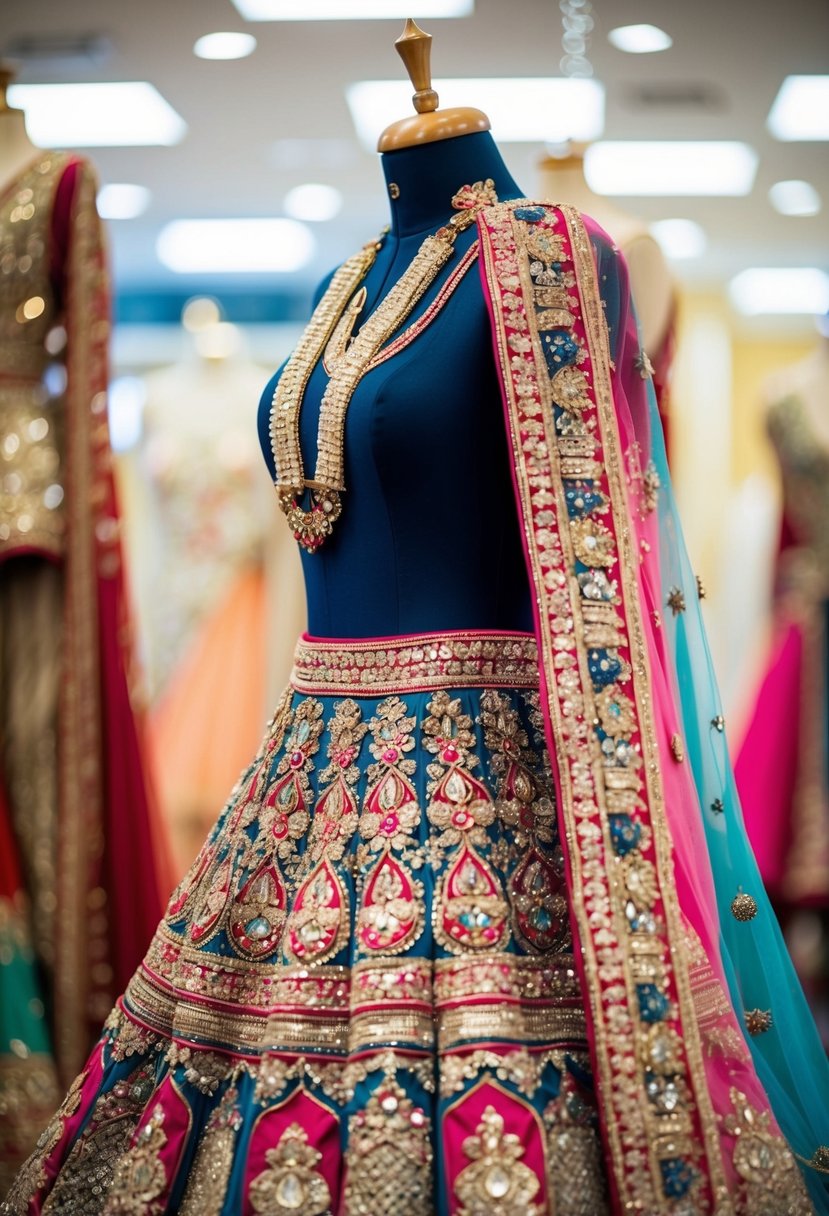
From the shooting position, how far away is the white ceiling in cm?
273

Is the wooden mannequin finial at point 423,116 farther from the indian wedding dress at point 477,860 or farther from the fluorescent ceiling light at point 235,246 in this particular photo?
the fluorescent ceiling light at point 235,246

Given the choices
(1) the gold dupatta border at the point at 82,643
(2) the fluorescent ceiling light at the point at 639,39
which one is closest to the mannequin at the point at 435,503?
(1) the gold dupatta border at the point at 82,643

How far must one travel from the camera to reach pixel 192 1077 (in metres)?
1.37

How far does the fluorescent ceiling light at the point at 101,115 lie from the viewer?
3.31 meters

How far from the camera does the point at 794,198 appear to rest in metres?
4.85

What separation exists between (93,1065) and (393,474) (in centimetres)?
70

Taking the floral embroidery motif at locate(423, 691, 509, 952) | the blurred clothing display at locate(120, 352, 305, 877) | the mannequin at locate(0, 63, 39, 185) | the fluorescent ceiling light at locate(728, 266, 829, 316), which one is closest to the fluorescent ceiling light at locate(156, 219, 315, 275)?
the blurred clothing display at locate(120, 352, 305, 877)

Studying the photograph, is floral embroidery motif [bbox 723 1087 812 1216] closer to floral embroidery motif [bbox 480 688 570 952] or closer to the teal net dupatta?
the teal net dupatta

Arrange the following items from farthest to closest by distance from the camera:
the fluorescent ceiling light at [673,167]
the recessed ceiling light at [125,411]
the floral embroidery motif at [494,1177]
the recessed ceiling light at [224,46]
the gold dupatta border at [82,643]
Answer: the recessed ceiling light at [125,411]
the fluorescent ceiling light at [673,167]
the recessed ceiling light at [224,46]
the gold dupatta border at [82,643]
the floral embroidery motif at [494,1177]

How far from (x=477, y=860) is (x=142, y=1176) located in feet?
1.41

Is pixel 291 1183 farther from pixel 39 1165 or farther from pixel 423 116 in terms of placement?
pixel 423 116

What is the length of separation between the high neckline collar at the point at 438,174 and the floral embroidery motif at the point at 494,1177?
0.98 metres

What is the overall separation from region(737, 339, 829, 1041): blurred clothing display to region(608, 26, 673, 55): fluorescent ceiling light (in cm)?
131

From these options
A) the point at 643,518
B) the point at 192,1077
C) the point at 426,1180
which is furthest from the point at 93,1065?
the point at 643,518
